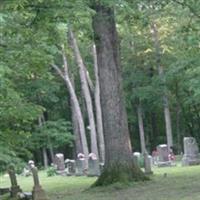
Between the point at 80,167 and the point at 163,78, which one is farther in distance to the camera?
the point at 163,78

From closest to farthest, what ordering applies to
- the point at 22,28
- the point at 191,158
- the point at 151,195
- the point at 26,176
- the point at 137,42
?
the point at 22,28 < the point at 151,195 < the point at 191,158 < the point at 26,176 < the point at 137,42

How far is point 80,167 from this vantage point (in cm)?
2644

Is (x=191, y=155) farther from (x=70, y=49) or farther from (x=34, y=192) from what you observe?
(x=34, y=192)

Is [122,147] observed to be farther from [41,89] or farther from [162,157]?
[41,89]

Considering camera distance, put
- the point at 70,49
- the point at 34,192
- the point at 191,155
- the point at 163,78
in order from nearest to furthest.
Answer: the point at 34,192
the point at 70,49
the point at 191,155
the point at 163,78

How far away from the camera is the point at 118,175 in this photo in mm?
16344

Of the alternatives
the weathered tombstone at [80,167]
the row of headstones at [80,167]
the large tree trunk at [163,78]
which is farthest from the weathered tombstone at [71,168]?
the large tree trunk at [163,78]

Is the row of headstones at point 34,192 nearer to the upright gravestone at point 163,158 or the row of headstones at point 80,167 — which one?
the row of headstones at point 80,167

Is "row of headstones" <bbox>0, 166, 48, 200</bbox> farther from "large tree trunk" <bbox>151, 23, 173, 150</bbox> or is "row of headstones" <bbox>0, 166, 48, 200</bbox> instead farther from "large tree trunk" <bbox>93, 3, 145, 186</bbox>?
"large tree trunk" <bbox>151, 23, 173, 150</bbox>

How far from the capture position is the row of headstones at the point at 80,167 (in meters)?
23.0

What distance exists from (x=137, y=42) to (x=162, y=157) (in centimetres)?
1833

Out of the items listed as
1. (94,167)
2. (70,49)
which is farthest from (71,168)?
(70,49)

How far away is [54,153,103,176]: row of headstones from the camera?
75.6 ft

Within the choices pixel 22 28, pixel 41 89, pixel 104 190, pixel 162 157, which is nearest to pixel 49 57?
pixel 22 28
